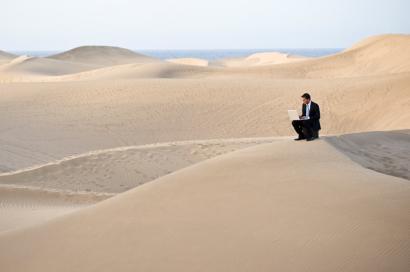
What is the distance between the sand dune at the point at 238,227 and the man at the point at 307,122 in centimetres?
238

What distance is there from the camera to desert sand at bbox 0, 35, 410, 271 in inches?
209

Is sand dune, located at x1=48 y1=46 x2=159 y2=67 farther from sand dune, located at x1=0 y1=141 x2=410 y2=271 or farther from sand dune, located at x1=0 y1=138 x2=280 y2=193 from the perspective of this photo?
sand dune, located at x1=0 y1=141 x2=410 y2=271

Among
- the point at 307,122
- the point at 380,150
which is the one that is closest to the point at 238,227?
the point at 307,122

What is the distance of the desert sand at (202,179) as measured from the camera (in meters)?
5.30

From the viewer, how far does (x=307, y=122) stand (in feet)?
33.1

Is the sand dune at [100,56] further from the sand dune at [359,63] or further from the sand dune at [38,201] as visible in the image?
the sand dune at [38,201]

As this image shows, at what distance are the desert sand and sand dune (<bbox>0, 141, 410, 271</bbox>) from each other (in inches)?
0.7

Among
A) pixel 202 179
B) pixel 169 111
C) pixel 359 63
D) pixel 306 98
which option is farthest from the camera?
pixel 359 63

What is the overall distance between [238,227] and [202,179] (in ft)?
5.50

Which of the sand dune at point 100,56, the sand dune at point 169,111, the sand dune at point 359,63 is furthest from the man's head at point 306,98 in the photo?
the sand dune at point 100,56

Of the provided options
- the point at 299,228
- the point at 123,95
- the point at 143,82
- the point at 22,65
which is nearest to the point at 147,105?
the point at 123,95

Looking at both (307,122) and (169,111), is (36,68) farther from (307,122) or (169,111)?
(307,122)

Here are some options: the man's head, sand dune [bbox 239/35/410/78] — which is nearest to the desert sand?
the man's head

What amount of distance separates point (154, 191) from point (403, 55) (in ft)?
107
